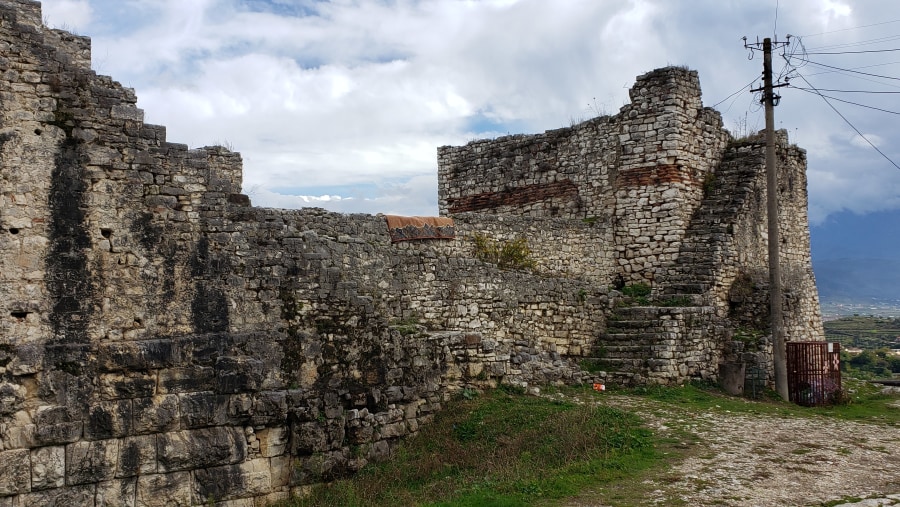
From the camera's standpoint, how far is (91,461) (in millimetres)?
8953

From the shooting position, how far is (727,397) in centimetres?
1603

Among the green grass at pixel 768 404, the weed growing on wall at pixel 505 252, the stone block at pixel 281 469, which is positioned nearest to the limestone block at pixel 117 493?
the stone block at pixel 281 469

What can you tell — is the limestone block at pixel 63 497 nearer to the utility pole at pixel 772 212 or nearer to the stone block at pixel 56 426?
the stone block at pixel 56 426

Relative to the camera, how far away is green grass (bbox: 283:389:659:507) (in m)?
9.49

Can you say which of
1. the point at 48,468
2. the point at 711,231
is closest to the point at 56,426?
the point at 48,468

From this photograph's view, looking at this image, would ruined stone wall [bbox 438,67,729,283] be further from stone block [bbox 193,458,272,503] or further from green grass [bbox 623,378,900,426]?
stone block [bbox 193,458,272,503]

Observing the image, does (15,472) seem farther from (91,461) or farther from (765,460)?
(765,460)

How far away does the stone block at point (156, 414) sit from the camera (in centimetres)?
933

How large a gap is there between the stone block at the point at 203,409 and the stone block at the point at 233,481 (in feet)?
1.98

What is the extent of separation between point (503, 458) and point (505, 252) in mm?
7470

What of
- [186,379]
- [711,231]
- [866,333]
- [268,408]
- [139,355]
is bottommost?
[866,333]

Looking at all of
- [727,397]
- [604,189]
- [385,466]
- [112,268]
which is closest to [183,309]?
[112,268]

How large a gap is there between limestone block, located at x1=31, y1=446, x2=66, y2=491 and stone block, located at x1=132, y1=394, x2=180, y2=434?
87cm

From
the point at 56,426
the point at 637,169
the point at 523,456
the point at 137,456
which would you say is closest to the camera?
the point at 56,426
